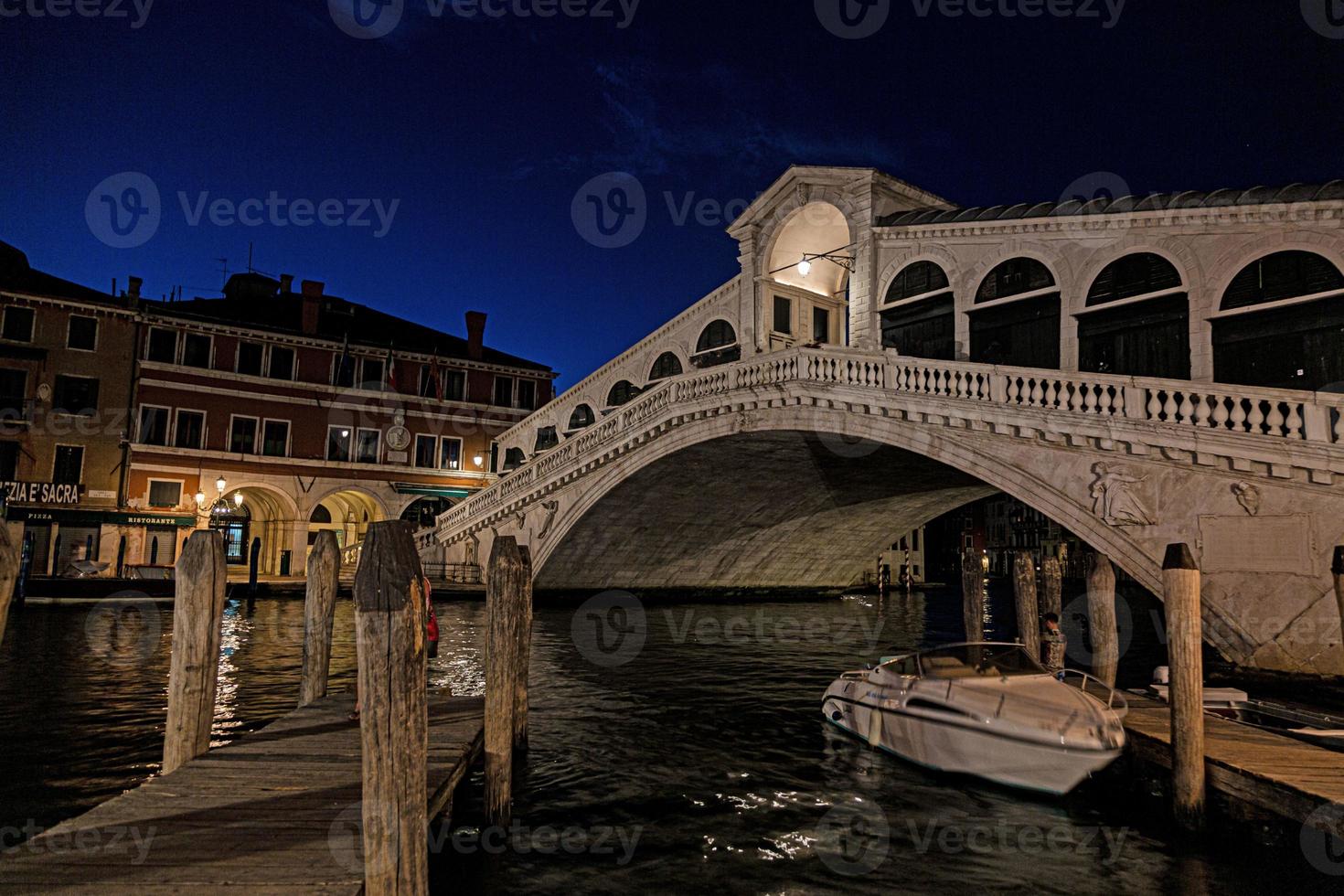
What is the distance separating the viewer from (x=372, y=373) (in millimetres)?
31266

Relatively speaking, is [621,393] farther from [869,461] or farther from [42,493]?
[42,493]

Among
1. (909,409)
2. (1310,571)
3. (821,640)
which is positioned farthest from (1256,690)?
(821,640)

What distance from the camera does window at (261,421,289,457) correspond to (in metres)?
28.8

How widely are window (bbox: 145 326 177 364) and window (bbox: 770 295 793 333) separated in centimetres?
2001

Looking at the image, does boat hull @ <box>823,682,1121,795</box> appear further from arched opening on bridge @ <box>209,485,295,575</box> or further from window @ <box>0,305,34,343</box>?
window @ <box>0,305,34,343</box>

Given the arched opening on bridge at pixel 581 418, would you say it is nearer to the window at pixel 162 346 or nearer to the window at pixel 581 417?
the window at pixel 581 417

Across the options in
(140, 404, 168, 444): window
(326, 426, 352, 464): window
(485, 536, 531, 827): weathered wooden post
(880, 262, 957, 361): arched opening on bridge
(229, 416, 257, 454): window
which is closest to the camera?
(485, 536, 531, 827): weathered wooden post

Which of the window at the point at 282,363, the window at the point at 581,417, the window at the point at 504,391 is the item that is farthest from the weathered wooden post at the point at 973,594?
the window at the point at 282,363

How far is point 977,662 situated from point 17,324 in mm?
29588

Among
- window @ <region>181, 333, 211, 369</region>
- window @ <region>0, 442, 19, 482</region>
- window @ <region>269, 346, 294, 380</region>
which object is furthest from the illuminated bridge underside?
window @ <region>0, 442, 19, 482</region>

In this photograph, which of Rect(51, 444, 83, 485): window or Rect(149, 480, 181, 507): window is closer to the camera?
Rect(51, 444, 83, 485): window

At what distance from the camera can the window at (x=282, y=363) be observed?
2914 cm

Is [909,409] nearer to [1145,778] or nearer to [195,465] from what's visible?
[1145,778]

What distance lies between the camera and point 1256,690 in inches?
423
